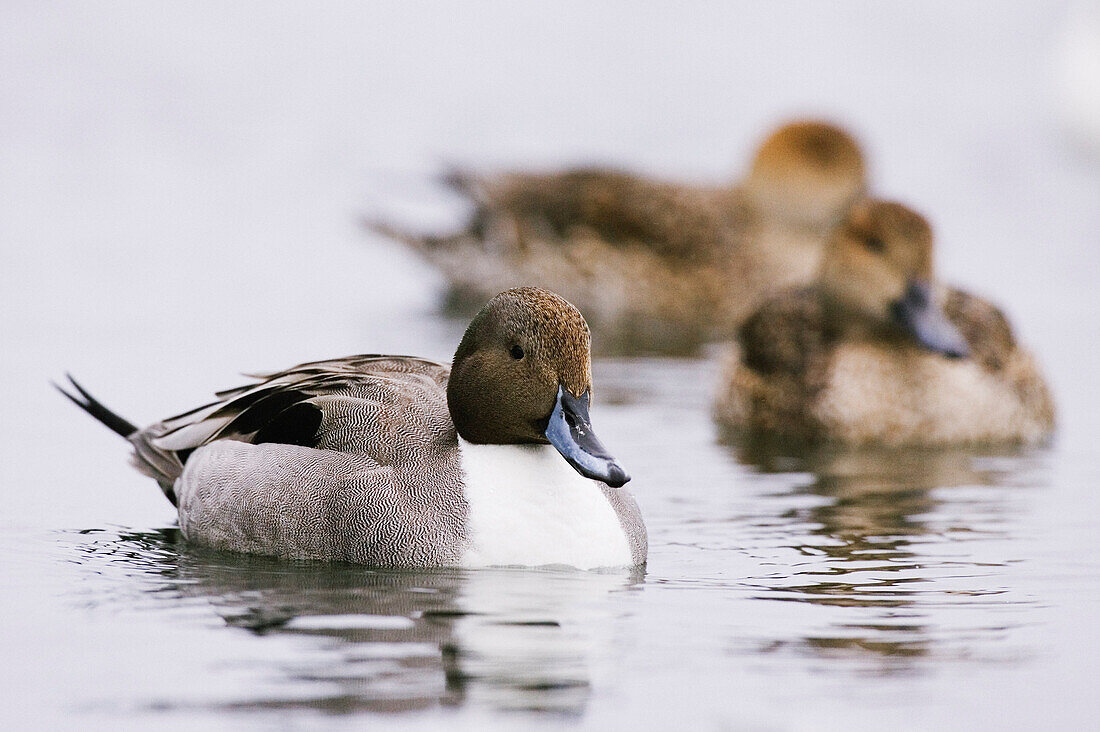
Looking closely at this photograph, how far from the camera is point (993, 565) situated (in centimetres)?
614

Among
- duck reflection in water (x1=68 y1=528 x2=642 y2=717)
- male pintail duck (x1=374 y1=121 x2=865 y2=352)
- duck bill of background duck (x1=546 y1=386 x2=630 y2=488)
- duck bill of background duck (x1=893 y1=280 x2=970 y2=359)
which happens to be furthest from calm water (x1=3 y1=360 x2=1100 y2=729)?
male pintail duck (x1=374 y1=121 x2=865 y2=352)

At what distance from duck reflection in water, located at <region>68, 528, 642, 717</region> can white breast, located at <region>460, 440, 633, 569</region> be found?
0.20 feet

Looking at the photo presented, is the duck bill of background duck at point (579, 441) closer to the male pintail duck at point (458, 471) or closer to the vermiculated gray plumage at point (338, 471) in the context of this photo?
the male pintail duck at point (458, 471)

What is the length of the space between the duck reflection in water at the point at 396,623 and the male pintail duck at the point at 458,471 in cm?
8

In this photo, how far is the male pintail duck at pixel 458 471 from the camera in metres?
5.74

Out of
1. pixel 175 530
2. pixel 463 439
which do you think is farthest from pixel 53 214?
pixel 463 439

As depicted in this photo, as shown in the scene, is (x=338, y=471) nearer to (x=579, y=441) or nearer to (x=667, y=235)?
(x=579, y=441)

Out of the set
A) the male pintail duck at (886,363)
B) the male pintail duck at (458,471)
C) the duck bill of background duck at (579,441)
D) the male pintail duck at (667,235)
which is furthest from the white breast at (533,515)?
the male pintail duck at (667,235)

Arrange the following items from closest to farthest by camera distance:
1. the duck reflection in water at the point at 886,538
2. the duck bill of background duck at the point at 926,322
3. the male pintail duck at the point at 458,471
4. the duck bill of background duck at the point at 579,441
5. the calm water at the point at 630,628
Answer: the calm water at the point at 630,628 < the duck reflection in water at the point at 886,538 < the duck bill of background duck at the point at 579,441 < the male pintail duck at the point at 458,471 < the duck bill of background duck at the point at 926,322

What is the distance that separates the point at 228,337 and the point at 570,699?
24.8 ft

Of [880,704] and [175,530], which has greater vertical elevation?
[175,530]

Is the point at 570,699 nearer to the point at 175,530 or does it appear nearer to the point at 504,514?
the point at 504,514

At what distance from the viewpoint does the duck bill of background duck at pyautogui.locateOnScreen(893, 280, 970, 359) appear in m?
9.16

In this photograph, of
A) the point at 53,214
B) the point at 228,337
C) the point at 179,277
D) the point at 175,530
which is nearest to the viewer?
the point at 175,530
